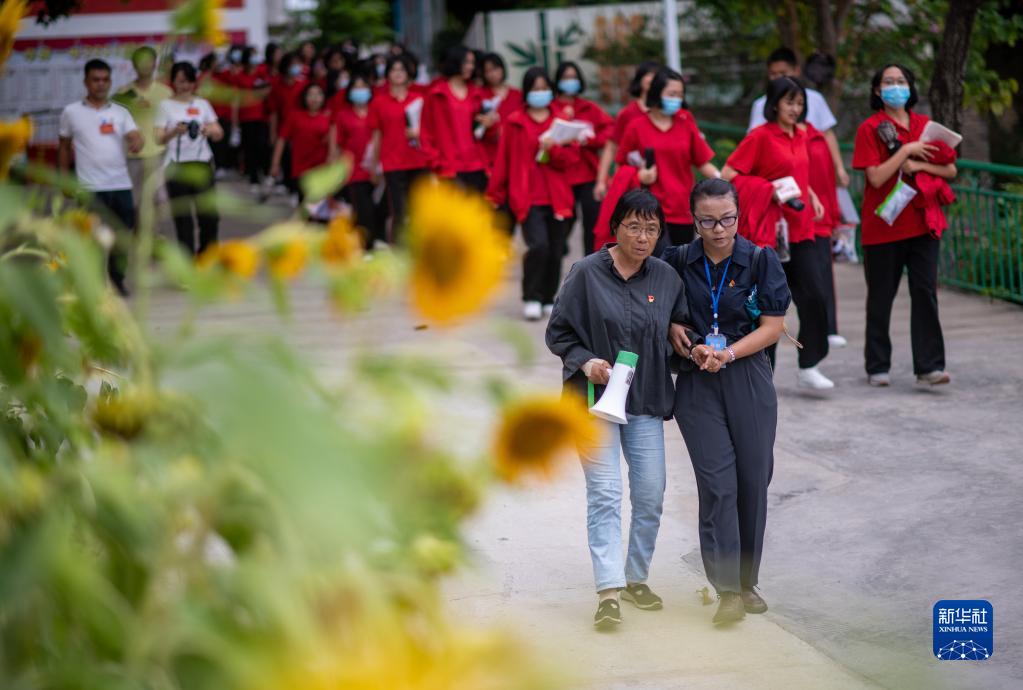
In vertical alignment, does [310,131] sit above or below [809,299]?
above

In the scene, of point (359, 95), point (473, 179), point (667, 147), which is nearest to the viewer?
point (667, 147)

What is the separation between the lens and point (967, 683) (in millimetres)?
4625

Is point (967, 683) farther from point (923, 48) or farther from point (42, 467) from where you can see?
point (923, 48)

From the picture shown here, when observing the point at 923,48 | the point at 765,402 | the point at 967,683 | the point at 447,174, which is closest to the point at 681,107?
the point at 447,174

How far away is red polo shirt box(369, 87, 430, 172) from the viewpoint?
517 inches

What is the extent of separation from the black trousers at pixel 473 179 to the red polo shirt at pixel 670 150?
3.31 metres

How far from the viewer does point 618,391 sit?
208 inches

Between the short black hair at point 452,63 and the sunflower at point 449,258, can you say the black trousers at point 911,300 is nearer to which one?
the short black hair at point 452,63

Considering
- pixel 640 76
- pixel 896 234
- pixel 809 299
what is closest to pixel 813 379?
pixel 809 299

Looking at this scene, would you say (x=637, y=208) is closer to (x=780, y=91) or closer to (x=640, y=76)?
(x=780, y=91)

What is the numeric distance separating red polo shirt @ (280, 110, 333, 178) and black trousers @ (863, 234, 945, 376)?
7.89 metres

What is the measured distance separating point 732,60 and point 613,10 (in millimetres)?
1702

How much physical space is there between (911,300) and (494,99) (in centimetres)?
530

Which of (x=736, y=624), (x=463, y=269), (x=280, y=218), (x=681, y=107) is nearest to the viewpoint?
(x=463, y=269)
